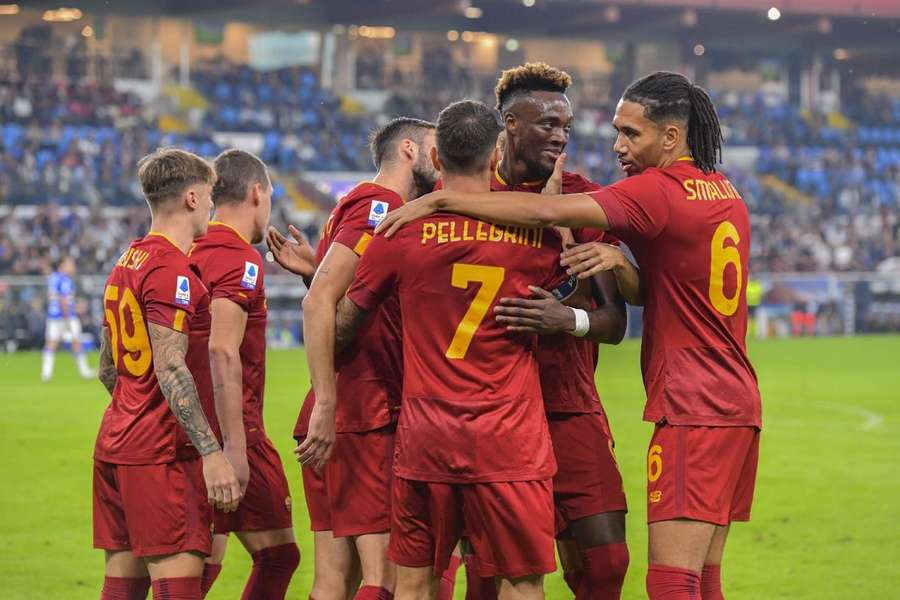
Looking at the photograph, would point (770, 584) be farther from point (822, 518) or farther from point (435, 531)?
point (435, 531)

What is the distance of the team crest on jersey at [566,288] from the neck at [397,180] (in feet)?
2.87

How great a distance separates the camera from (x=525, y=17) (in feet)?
145

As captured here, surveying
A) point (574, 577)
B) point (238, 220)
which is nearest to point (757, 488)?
point (574, 577)

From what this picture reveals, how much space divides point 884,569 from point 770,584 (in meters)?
0.89

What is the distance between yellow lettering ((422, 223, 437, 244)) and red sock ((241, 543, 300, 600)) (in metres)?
1.89

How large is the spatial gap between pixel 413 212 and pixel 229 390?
128cm

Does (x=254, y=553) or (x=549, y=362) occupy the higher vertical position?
(x=549, y=362)

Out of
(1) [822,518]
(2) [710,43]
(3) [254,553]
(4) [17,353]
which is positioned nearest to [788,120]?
(2) [710,43]

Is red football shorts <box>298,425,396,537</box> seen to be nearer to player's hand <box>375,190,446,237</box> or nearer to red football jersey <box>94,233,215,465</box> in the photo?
red football jersey <box>94,233,215,465</box>

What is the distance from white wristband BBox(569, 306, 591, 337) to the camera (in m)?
4.62

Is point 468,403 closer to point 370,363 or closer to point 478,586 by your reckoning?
point 370,363

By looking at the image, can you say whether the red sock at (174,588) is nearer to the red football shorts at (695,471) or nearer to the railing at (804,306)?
the red football shorts at (695,471)

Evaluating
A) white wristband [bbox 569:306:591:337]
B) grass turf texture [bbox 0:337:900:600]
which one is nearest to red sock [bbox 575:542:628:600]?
white wristband [bbox 569:306:591:337]

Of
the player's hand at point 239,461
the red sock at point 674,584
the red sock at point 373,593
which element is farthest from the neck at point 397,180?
the red sock at point 674,584
